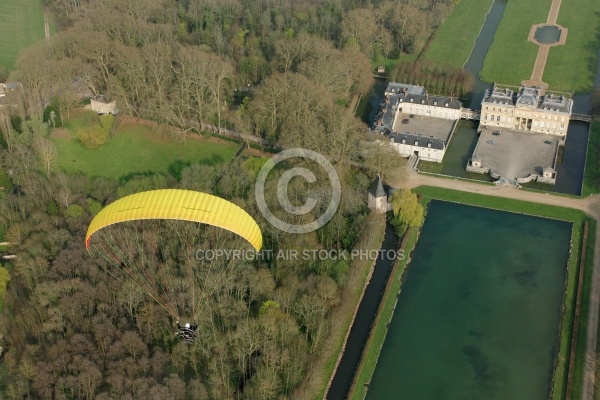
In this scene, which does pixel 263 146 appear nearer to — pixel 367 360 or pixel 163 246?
pixel 163 246

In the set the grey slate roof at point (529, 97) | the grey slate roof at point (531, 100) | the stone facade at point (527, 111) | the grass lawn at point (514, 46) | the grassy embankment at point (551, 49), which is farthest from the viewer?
the grass lawn at point (514, 46)

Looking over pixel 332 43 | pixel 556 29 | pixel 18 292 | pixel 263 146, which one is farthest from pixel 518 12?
pixel 18 292

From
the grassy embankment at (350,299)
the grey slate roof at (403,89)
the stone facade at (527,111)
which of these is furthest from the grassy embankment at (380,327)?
the grey slate roof at (403,89)

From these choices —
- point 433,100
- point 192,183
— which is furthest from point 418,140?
point 192,183

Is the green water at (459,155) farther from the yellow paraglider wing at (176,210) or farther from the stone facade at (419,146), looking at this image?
the yellow paraglider wing at (176,210)

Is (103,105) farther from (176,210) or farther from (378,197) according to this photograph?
(176,210)

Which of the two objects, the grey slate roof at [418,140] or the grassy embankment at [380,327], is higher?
the grey slate roof at [418,140]

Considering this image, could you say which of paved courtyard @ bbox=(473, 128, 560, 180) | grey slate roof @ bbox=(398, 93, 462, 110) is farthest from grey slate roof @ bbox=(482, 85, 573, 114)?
grey slate roof @ bbox=(398, 93, 462, 110)
